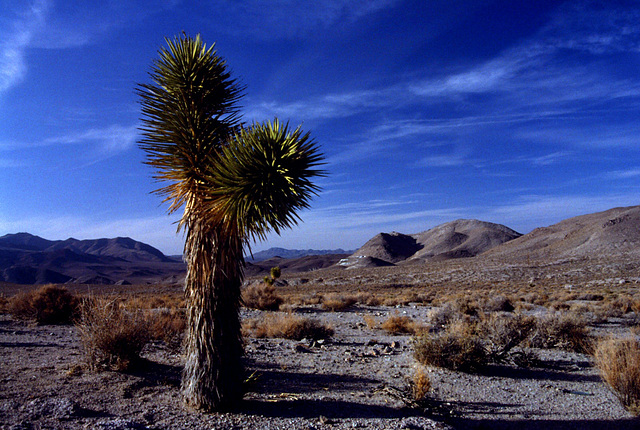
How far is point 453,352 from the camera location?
8219 millimetres

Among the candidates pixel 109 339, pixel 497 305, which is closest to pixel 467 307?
pixel 497 305

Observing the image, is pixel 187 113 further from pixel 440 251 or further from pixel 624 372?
pixel 440 251

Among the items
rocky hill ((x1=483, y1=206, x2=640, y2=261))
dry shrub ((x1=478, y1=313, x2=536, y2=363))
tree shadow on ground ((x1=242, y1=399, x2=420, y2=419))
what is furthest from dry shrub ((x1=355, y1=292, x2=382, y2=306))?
rocky hill ((x1=483, y1=206, x2=640, y2=261))

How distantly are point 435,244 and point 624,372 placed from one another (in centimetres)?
11094

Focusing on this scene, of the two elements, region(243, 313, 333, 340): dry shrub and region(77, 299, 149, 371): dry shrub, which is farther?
region(243, 313, 333, 340): dry shrub

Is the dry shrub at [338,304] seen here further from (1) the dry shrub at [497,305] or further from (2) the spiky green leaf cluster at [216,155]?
(2) the spiky green leaf cluster at [216,155]

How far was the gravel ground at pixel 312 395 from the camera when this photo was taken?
511 cm

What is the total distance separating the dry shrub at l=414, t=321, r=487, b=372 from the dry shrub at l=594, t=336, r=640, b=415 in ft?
6.68

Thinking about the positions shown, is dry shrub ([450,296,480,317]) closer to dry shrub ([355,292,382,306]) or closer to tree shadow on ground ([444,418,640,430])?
dry shrub ([355,292,382,306])

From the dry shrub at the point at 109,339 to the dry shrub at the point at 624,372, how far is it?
7782 millimetres

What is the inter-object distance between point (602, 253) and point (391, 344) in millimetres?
53611

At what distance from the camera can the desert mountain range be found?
194 feet

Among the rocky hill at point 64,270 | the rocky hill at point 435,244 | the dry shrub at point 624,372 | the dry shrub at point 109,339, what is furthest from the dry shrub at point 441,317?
the rocky hill at point 64,270

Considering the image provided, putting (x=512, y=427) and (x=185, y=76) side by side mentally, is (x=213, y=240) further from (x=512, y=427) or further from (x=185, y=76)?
(x=512, y=427)
